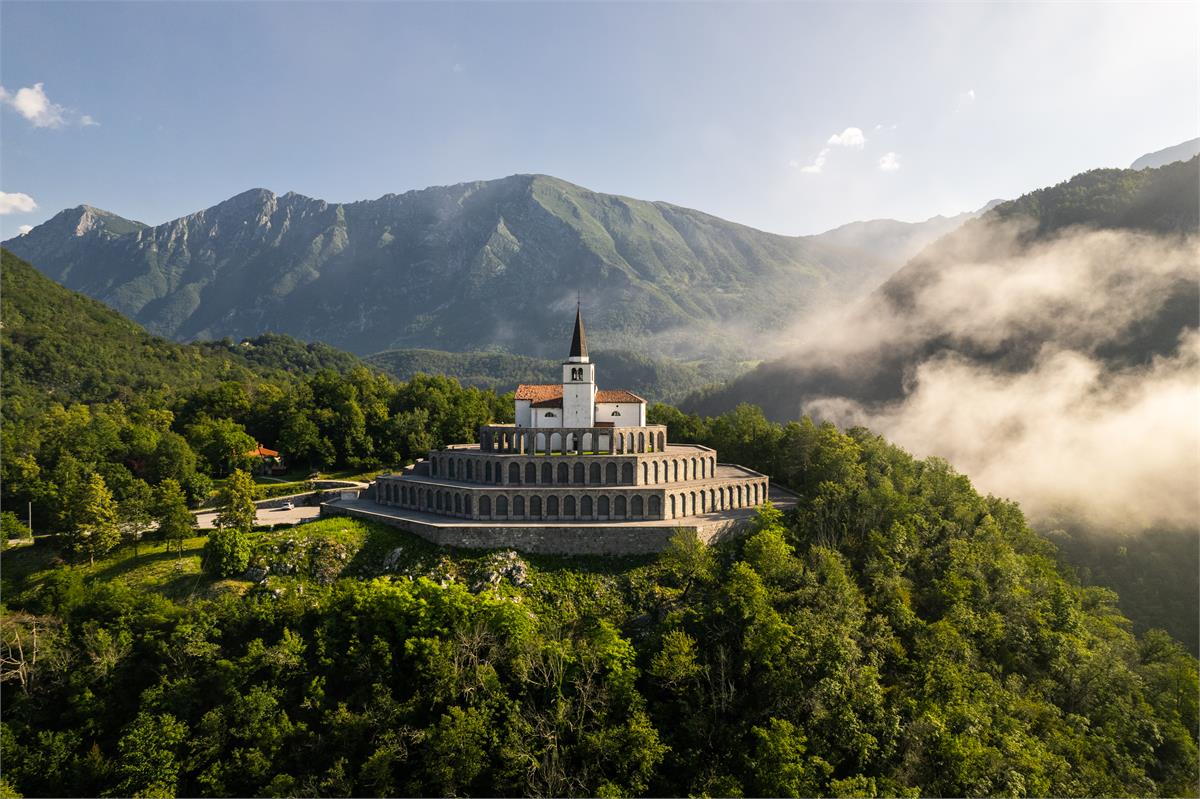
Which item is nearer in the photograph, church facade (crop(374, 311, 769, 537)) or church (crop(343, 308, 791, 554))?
church (crop(343, 308, 791, 554))

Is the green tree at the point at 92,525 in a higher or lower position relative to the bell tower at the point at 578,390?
lower

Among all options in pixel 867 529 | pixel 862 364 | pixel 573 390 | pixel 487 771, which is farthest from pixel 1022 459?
pixel 487 771

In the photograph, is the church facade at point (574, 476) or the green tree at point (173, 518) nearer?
the green tree at point (173, 518)

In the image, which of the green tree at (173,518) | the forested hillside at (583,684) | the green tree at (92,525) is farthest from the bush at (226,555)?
the green tree at (92,525)

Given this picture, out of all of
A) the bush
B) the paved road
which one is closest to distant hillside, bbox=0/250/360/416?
the paved road

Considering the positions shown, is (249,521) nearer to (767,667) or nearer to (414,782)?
(414,782)

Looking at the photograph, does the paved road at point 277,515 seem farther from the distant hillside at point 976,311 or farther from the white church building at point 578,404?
the distant hillside at point 976,311

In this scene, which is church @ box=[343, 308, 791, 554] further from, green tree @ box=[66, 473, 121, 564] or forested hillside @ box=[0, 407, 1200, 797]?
green tree @ box=[66, 473, 121, 564]
